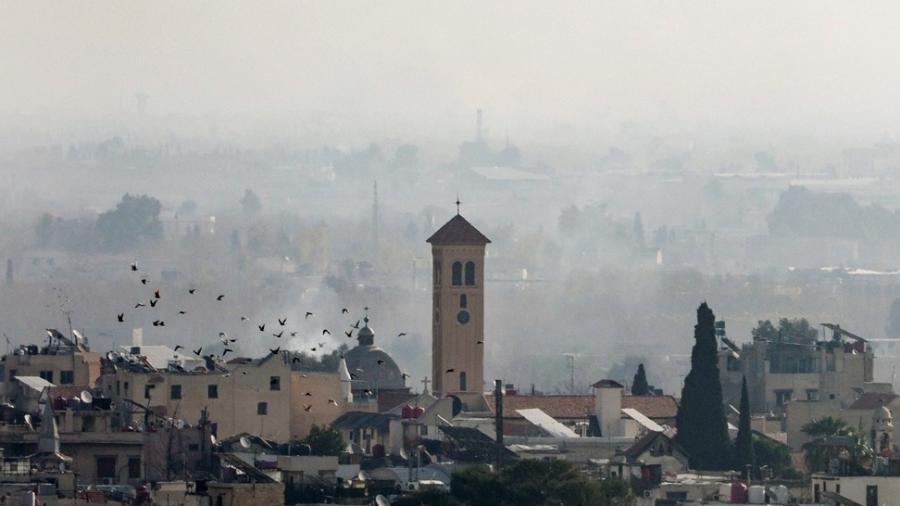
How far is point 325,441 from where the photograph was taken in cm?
7981

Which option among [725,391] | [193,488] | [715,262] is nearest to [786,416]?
[725,391]

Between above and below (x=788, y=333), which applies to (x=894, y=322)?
above

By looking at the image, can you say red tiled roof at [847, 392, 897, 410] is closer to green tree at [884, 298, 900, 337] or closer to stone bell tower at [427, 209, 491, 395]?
stone bell tower at [427, 209, 491, 395]

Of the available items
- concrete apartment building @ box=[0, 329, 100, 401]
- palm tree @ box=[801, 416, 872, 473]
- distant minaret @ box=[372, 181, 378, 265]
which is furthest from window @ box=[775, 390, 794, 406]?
distant minaret @ box=[372, 181, 378, 265]

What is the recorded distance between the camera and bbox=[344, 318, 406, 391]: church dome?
104m

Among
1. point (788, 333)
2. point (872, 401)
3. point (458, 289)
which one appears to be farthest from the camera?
point (788, 333)

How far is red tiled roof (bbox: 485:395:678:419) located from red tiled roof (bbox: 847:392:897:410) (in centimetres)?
411

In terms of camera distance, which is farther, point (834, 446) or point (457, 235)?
point (457, 235)

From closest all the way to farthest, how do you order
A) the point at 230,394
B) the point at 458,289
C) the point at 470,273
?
the point at 230,394, the point at 458,289, the point at 470,273

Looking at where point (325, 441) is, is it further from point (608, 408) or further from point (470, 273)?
point (470, 273)

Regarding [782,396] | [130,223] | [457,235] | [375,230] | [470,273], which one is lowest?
[782,396]

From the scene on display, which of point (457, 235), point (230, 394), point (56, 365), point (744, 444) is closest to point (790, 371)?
point (457, 235)

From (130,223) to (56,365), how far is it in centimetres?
8025

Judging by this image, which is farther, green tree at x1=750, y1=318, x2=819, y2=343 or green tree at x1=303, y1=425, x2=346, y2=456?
green tree at x1=750, y1=318, x2=819, y2=343
